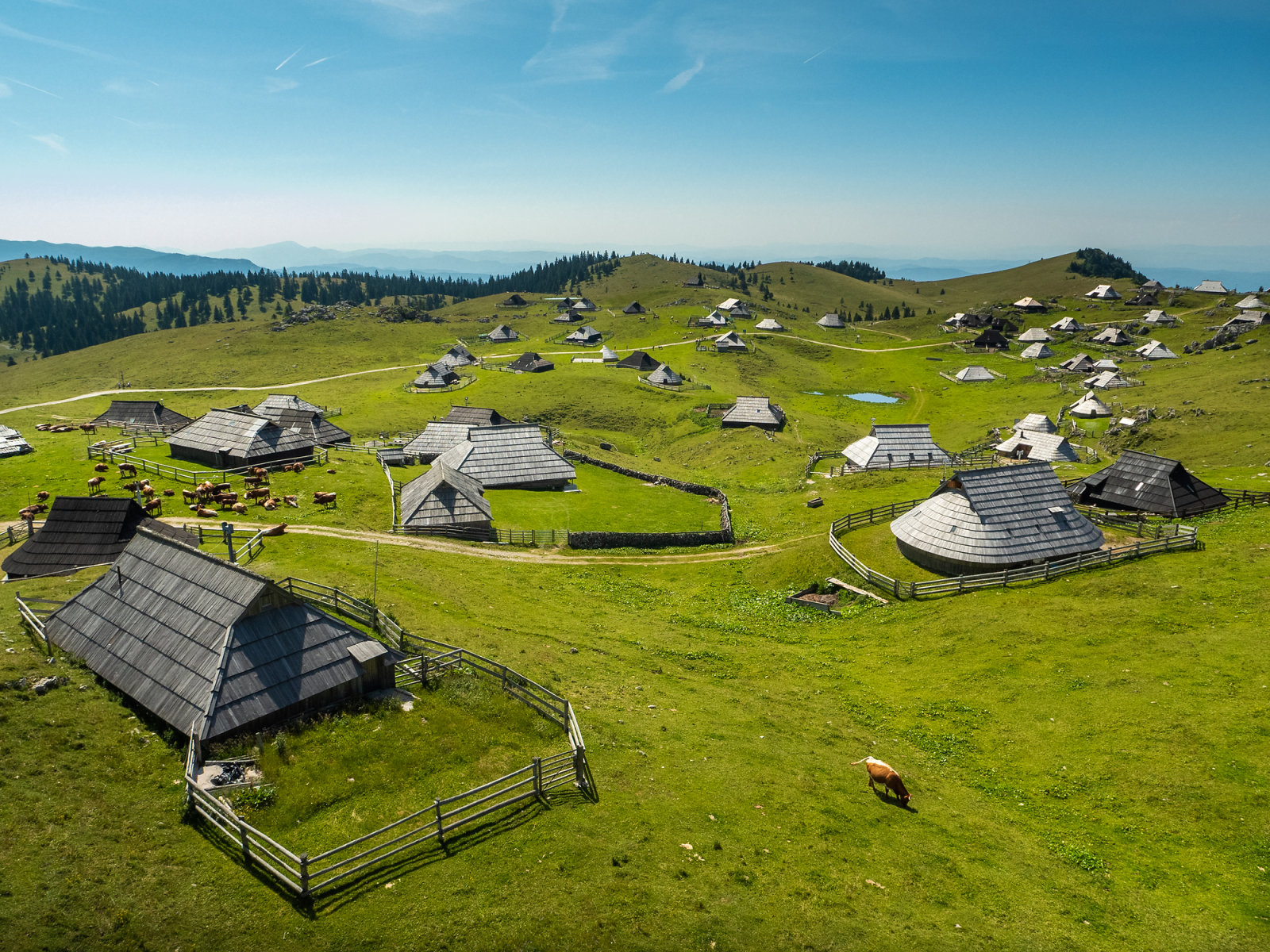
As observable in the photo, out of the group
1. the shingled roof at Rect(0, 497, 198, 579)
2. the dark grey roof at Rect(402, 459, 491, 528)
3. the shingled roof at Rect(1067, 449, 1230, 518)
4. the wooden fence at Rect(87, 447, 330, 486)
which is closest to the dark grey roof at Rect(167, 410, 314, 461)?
the wooden fence at Rect(87, 447, 330, 486)

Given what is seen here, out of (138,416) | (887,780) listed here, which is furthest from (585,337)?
(887,780)

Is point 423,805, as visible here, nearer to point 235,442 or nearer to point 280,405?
point 235,442

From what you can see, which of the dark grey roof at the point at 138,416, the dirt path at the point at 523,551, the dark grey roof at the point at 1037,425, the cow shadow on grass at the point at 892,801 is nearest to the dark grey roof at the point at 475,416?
the dark grey roof at the point at 138,416

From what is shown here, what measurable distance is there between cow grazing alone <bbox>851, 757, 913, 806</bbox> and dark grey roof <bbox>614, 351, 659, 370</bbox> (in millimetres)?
110380

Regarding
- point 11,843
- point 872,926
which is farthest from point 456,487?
point 872,926

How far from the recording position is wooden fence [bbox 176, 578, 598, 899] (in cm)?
1617

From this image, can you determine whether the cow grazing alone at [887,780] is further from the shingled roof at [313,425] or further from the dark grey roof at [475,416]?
the dark grey roof at [475,416]

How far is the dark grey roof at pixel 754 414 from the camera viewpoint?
9344 centimetres

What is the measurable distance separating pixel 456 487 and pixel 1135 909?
151 feet

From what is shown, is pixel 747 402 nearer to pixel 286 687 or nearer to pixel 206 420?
pixel 206 420

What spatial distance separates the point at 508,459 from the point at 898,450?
41048 millimetres

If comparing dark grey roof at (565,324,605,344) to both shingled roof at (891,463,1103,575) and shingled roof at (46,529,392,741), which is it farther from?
shingled roof at (46,529,392,741)

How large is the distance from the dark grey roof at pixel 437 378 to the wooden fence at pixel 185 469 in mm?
52000

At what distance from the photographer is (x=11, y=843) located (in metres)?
15.7
